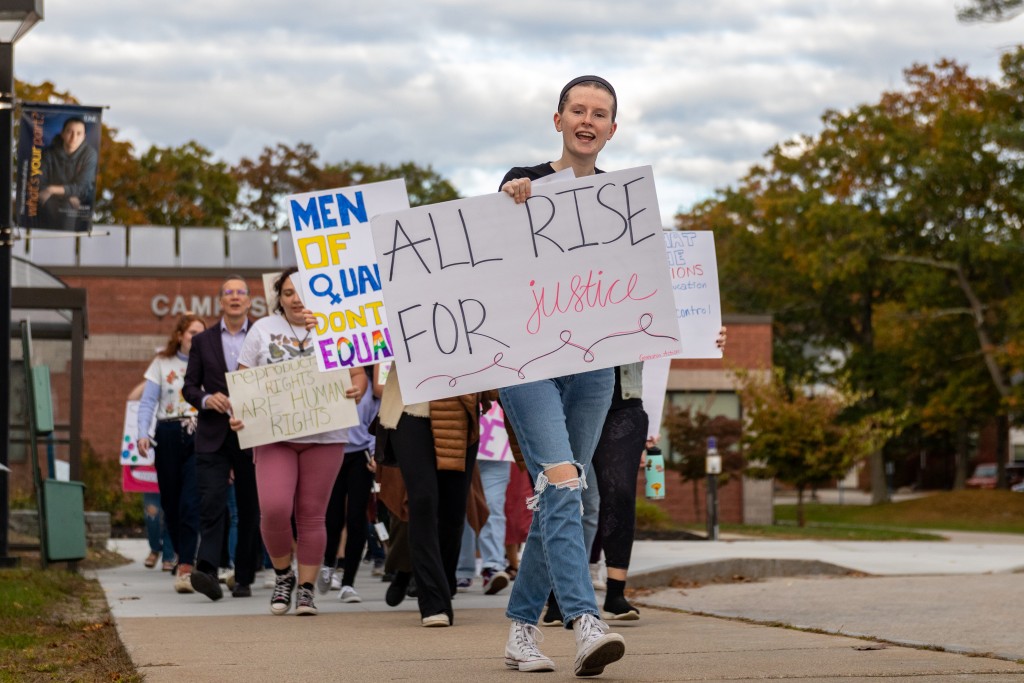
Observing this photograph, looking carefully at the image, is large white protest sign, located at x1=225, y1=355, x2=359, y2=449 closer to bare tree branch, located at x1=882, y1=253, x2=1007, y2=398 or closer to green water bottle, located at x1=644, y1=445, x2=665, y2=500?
green water bottle, located at x1=644, y1=445, x2=665, y2=500

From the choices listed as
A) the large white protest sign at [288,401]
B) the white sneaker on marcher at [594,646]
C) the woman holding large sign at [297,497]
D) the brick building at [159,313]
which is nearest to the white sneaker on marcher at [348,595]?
the woman holding large sign at [297,497]

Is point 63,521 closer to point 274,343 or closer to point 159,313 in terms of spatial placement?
point 274,343

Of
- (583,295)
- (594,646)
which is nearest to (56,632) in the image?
(583,295)

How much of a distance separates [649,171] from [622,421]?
1.79 meters

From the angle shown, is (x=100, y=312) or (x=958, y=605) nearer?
(x=958, y=605)

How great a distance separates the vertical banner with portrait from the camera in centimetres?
1285

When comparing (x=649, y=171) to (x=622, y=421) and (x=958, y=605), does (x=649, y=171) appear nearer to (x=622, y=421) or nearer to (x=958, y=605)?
(x=622, y=421)

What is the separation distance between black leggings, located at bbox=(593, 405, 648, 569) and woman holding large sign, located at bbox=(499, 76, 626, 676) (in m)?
1.55

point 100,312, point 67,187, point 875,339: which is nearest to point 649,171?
point 67,187

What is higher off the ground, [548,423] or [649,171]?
[649,171]

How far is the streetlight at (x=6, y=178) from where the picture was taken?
11.2m

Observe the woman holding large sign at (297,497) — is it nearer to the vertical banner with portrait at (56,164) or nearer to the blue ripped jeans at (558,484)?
the blue ripped jeans at (558,484)

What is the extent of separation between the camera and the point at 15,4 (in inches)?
448

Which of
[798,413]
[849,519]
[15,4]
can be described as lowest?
[849,519]
